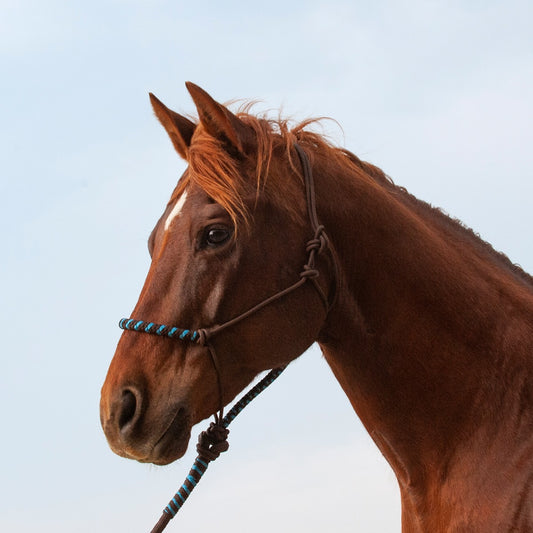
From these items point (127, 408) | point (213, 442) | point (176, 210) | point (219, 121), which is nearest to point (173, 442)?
point (127, 408)

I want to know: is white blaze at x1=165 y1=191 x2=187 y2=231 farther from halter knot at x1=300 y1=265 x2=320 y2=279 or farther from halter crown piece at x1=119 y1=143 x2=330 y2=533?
halter knot at x1=300 y1=265 x2=320 y2=279

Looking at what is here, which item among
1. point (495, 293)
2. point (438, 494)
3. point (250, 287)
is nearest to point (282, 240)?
point (250, 287)

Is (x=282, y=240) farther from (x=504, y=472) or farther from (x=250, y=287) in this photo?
(x=504, y=472)

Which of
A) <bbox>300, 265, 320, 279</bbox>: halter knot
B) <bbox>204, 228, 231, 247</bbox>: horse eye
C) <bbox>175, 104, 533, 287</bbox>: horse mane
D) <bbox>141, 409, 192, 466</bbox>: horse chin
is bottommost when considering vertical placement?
<bbox>141, 409, 192, 466</bbox>: horse chin

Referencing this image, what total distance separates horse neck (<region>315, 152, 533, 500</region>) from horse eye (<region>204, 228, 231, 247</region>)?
22.0 inches

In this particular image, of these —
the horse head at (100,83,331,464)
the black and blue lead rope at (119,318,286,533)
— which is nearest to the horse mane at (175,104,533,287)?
the horse head at (100,83,331,464)

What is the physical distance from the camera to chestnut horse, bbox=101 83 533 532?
3.65 m

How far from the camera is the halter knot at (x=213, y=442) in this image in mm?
3992

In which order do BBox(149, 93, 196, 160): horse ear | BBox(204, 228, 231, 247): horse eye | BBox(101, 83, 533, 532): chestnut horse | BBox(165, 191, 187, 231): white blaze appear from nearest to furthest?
BBox(101, 83, 533, 532): chestnut horse, BBox(204, 228, 231, 247): horse eye, BBox(165, 191, 187, 231): white blaze, BBox(149, 93, 196, 160): horse ear

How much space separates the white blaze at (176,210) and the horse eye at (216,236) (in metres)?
0.23

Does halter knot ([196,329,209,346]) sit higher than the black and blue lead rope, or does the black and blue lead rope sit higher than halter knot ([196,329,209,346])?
halter knot ([196,329,209,346])

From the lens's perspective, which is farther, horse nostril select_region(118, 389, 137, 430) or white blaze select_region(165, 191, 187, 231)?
white blaze select_region(165, 191, 187, 231)

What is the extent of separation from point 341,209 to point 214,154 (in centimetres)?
75

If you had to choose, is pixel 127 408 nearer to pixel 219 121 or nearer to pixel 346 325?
pixel 346 325
